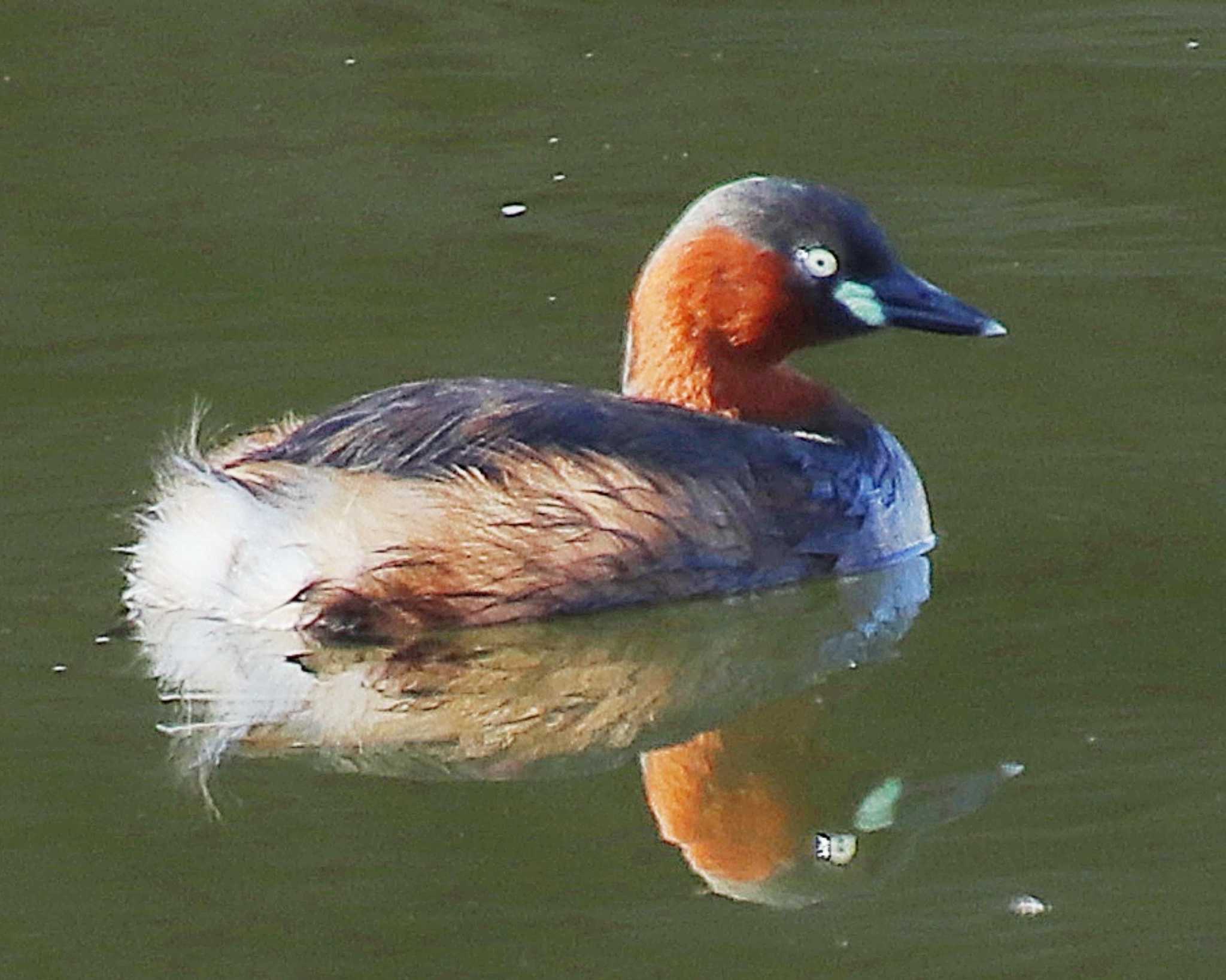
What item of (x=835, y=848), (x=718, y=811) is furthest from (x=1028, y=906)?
(x=718, y=811)

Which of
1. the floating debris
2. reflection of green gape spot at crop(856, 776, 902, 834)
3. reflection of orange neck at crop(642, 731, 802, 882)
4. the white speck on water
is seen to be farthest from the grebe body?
the white speck on water

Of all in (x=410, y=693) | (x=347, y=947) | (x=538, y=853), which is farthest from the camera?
(x=410, y=693)

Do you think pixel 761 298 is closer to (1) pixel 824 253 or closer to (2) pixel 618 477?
(1) pixel 824 253

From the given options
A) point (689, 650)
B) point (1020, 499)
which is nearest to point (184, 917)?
point (689, 650)

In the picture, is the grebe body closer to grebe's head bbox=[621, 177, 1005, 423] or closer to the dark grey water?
grebe's head bbox=[621, 177, 1005, 423]

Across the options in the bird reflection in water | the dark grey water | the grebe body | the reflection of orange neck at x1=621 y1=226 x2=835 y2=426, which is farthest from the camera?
the reflection of orange neck at x1=621 y1=226 x2=835 y2=426

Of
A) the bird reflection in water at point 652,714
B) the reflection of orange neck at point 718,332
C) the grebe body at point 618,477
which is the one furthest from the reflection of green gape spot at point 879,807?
the reflection of orange neck at point 718,332

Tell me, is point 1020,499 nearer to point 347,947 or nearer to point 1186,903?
point 1186,903

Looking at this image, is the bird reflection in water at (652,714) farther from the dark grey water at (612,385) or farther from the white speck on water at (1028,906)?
the white speck on water at (1028,906)
